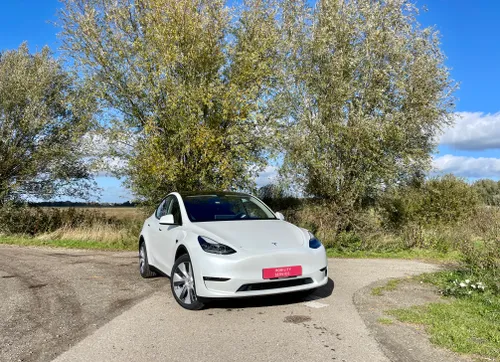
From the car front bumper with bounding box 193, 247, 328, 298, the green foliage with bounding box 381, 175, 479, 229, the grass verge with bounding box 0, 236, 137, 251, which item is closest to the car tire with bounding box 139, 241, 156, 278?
the car front bumper with bounding box 193, 247, 328, 298

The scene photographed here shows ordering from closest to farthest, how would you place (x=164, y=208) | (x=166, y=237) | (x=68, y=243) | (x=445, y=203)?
(x=166, y=237)
(x=164, y=208)
(x=68, y=243)
(x=445, y=203)

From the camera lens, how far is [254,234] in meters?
6.18

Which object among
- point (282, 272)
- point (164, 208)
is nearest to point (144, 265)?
point (164, 208)

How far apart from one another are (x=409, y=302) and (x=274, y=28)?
10.8 metres

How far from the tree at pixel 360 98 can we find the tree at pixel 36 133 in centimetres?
935

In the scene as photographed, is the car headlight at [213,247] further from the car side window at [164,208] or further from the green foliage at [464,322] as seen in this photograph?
the green foliage at [464,322]

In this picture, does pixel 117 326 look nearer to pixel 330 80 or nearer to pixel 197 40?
pixel 197 40

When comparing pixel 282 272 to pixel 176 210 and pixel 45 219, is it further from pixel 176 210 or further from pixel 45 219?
pixel 45 219

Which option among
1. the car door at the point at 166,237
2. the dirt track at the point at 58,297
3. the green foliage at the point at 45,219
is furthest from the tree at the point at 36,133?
the car door at the point at 166,237

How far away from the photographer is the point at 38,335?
4992mm

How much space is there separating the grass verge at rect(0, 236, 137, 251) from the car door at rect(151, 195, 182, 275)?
5.87m

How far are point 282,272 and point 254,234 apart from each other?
2.41ft

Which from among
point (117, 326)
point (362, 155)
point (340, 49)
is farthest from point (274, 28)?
point (117, 326)

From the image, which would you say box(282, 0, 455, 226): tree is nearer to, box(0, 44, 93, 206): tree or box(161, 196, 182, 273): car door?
box(161, 196, 182, 273): car door
